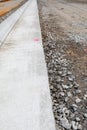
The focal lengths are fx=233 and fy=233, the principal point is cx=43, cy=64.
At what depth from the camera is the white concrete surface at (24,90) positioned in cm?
393

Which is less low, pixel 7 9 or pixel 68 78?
pixel 68 78

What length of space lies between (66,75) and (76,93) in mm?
1335

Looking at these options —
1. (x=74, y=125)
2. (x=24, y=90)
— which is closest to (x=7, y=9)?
(x=24, y=90)

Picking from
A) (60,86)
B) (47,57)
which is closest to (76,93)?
(60,86)

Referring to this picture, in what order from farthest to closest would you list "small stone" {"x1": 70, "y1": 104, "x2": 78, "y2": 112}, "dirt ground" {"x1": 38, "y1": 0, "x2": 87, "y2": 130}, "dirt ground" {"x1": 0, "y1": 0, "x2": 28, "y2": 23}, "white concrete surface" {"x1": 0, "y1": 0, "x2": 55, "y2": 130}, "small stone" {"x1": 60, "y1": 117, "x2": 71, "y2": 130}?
"dirt ground" {"x1": 0, "y1": 0, "x2": 28, "y2": 23} → "small stone" {"x1": 70, "y1": 104, "x2": 78, "y2": 112} → "dirt ground" {"x1": 38, "y1": 0, "x2": 87, "y2": 130} → "small stone" {"x1": 60, "y1": 117, "x2": 71, "y2": 130} → "white concrete surface" {"x1": 0, "y1": 0, "x2": 55, "y2": 130}

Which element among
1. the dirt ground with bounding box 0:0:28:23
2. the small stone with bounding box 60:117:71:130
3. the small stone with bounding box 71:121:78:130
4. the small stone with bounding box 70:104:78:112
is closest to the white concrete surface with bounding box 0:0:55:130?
the small stone with bounding box 60:117:71:130

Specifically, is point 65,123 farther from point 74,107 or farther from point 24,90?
point 24,90

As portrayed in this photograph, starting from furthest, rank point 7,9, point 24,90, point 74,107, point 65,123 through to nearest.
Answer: point 7,9
point 74,107
point 24,90
point 65,123

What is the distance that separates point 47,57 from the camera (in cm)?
907

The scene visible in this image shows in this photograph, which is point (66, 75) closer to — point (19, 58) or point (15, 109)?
point (19, 58)

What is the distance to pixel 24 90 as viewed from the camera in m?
5.04

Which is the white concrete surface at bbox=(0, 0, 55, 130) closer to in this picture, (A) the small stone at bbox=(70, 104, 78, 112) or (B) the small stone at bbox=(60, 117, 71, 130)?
(B) the small stone at bbox=(60, 117, 71, 130)

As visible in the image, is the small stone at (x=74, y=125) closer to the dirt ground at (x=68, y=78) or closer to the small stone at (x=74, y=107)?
the dirt ground at (x=68, y=78)

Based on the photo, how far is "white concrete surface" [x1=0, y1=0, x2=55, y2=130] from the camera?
12.9 ft
